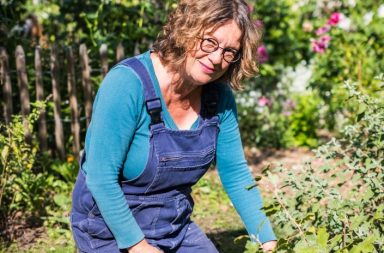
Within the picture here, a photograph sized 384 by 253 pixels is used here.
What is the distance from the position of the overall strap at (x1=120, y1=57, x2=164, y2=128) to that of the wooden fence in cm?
288

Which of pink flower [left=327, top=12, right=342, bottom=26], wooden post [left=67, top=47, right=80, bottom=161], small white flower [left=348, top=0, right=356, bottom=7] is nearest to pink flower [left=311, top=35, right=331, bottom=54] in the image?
pink flower [left=327, top=12, right=342, bottom=26]

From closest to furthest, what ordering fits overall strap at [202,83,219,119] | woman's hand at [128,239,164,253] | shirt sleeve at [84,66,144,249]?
shirt sleeve at [84,66,144,249] → woman's hand at [128,239,164,253] → overall strap at [202,83,219,119]

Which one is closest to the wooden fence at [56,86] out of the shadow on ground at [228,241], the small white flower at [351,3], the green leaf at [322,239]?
the shadow on ground at [228,241]

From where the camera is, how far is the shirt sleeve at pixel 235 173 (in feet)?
9.03

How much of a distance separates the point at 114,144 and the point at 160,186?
0.34 metres

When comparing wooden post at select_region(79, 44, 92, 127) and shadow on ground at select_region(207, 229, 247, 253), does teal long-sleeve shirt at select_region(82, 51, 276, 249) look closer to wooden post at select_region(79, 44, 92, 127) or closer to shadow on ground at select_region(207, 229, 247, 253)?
shadow on ground at select_region(207, 229, 247, 253)

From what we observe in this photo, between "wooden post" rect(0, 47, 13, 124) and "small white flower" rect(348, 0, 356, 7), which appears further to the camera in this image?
"small white flower" rect(348, 0, 356, 7)

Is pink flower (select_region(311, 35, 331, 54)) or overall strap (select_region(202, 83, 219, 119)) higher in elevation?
pink flower (select_region(311, 35, 331, 54))

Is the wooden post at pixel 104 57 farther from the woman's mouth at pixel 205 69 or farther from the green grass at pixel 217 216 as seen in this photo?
the woman's mouth at pixel 205 69

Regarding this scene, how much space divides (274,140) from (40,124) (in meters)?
2.74

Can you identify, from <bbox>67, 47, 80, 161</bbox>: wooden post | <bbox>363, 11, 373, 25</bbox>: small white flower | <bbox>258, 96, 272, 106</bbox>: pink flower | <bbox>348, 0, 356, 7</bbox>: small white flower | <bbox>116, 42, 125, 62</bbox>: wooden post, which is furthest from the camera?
<bbox>348, 0, 356, 7</bbox>: small white flower

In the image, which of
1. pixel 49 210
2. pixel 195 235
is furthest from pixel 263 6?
pixel 195 235

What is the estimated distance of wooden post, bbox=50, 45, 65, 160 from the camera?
5441mm

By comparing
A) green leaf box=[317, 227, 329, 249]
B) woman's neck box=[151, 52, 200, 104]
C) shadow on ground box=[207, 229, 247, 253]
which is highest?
woman's neck box=[151, 52, 200, 104]
